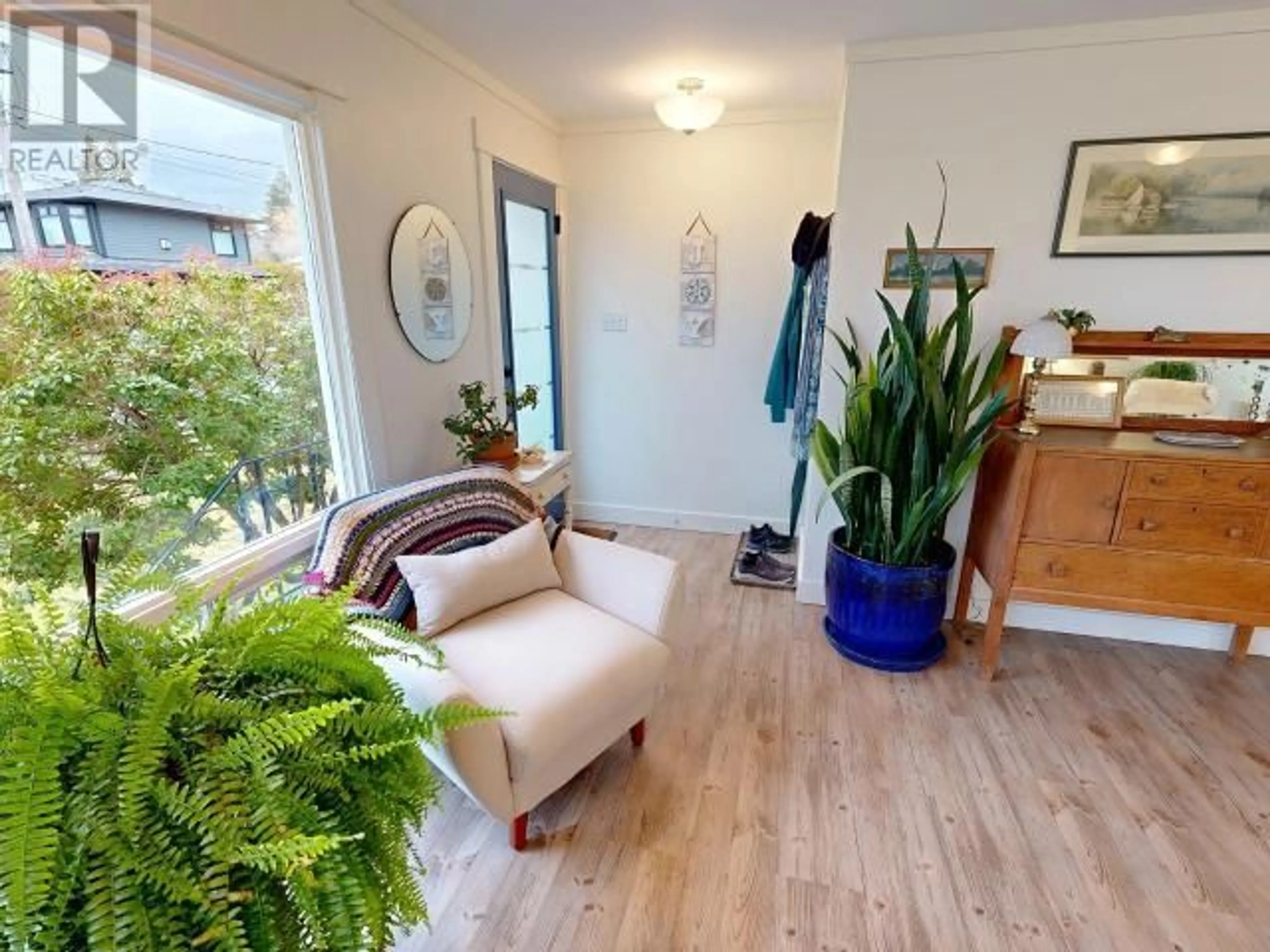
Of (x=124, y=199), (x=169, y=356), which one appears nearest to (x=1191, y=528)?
(x=169, y=356)

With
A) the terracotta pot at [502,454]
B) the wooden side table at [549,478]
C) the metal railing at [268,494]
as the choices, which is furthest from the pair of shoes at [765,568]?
the metal railing at [268,494]

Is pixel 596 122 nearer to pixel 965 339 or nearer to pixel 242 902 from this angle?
pixel 965 339

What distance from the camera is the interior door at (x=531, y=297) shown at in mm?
2873

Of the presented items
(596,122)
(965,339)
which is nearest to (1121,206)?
(965,339)

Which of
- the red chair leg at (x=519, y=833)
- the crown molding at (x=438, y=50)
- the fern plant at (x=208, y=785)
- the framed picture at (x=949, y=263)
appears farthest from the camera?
the framed picture at (x=949, y=263)

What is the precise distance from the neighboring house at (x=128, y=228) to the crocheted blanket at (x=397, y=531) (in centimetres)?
75

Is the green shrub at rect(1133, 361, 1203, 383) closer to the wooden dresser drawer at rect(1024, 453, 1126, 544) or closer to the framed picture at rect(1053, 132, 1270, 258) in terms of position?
the framed picture at rect(1053, 132, 1270, 258)

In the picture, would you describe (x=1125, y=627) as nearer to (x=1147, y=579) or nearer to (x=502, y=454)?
(x=1147, y=579)

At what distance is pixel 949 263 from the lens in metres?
2.33

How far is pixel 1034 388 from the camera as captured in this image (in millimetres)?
2264

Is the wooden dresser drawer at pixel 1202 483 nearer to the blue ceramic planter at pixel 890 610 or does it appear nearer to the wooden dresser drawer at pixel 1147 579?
the wooden dresser drawer at pixel 1147 579

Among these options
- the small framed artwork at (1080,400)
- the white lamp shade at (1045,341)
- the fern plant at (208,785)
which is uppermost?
the white lamp shade at (1045,341)

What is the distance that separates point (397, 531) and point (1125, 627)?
114 inches

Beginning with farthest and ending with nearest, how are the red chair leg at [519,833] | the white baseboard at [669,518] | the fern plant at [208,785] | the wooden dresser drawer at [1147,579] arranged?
the white baseboard at [669,518] → the wooden dresser drawer at [1147,579] → the red chair leg at [519,833] → the fern plant at [208,785]
